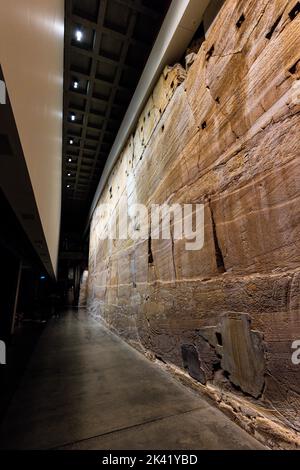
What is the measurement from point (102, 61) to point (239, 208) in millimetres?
4696

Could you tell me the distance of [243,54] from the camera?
1853 mm

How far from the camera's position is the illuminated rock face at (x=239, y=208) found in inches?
55.2

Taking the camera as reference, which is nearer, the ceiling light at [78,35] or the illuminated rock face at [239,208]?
the illuminated rock face at [239,208]

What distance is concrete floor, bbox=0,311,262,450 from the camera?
139cm

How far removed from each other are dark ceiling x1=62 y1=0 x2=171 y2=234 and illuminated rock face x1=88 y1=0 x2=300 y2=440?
1830 mm

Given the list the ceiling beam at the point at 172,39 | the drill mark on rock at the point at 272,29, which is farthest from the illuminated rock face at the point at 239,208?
the ceiling beam at the point at 172,39

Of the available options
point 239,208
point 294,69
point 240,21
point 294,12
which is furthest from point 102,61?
point 239,208

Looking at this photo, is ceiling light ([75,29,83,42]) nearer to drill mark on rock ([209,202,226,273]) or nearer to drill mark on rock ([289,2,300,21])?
drill mark on rock ([289,2,300,21])

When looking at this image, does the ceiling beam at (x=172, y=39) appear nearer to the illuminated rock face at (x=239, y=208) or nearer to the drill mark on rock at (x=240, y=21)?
the illuminated rock face at (x=239, y=208)

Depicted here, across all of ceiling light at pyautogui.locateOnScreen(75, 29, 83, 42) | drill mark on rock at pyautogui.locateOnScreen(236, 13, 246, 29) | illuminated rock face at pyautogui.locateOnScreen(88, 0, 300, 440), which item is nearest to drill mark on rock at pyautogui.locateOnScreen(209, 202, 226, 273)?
illuminated rock face at pyautogui.locateOnScreen(88, 0, 300, 440)

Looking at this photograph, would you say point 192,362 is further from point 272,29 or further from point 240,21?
point 240,21

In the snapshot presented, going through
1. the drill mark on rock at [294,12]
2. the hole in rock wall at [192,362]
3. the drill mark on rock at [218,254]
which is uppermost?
the drill mark on rock at [294,12]

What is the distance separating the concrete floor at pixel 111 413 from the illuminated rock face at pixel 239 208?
0.88ft

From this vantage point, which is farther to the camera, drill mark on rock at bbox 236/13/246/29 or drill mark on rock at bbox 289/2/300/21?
drill mark on rock at bbox 236/13/246/29
